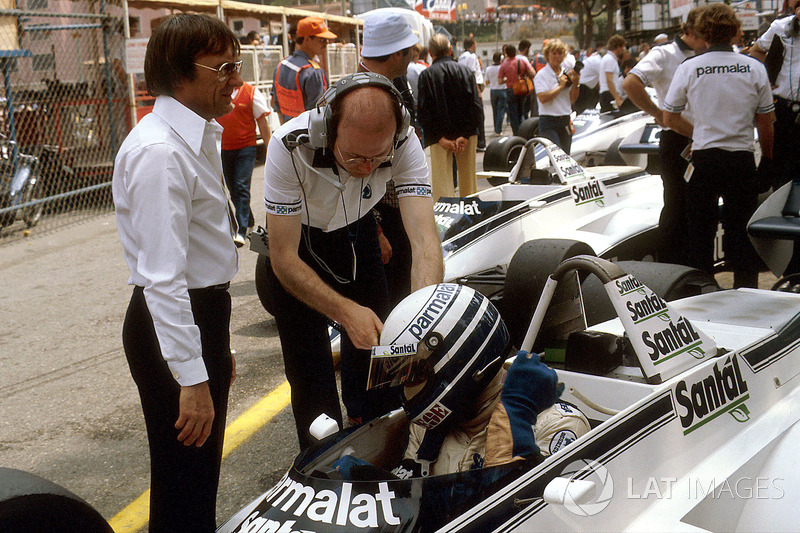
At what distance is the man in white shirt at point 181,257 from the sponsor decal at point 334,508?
29 cm

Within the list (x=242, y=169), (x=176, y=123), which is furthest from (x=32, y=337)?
(x=176, y=123)

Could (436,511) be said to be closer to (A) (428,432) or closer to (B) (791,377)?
(A) (428,432)

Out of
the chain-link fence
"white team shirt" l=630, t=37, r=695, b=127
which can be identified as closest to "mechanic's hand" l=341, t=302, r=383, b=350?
"white team shirt" l=630, t=37, r=695, b=127

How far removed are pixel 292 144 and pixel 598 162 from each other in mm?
7737

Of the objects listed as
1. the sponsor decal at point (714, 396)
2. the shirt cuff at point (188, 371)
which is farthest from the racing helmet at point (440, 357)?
the sponsor decal at point (714, 396)

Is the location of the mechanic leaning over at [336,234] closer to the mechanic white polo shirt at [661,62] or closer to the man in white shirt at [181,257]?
the man in white shirt at [181,257]

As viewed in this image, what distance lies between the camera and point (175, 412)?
83.1 inches

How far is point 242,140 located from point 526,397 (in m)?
5.35

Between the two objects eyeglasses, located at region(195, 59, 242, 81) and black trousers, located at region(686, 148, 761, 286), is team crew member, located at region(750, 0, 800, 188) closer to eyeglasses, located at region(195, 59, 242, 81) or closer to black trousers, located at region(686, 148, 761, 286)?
black trousers, located at region(686, 148, 761, 286)

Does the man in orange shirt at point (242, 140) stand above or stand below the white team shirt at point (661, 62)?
below

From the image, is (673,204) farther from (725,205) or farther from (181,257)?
(181,257)

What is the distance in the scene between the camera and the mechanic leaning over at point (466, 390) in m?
1.98

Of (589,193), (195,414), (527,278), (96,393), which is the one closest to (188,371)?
(195,414)

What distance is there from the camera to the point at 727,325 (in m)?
2.85
